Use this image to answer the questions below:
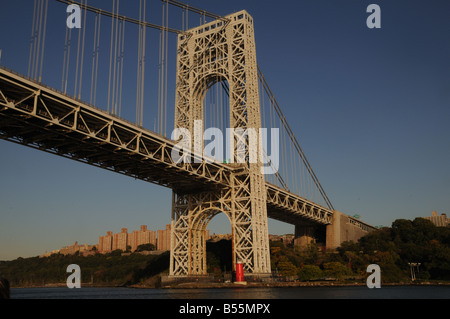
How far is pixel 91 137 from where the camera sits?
34344mm

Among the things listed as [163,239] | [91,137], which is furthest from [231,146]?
[163,239]

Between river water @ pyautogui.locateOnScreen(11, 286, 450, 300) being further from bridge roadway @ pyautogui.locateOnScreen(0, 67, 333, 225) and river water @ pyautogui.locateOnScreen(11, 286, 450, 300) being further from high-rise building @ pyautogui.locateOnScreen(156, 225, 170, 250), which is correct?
high-rise building @ pyautogui.locateOnScreen(156, 225, 170, 250)

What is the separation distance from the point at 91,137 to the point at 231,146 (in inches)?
836

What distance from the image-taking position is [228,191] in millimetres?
52344

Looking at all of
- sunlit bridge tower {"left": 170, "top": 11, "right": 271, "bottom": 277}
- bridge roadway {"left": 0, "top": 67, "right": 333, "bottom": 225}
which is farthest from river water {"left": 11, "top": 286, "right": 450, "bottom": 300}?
bridge roadway {"left": 0, "top": 67, "right": 333, "bottom": 225}

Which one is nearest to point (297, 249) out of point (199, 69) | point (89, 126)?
point (199, 69)

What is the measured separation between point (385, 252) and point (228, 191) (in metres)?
30.9

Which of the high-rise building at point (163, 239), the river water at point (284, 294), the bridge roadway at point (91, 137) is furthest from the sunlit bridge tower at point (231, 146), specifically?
the high-rise building at point (163, 239)

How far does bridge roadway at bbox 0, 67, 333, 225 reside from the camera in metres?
29.9

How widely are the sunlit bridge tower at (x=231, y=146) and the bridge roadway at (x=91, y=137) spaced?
1813 millimetres

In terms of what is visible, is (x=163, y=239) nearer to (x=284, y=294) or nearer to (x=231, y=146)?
(x=231, y=146)

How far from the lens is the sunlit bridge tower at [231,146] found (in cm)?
5116

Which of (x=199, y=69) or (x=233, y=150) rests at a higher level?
(x=199, y=69)
